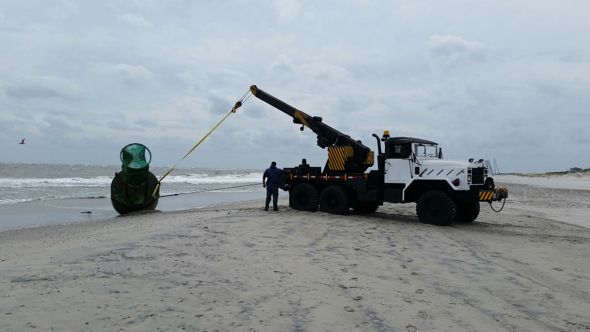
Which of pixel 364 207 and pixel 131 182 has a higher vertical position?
pixel 131 182

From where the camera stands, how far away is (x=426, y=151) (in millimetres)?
13789

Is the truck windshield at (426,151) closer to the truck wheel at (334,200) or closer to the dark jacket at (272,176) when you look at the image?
the truck wheel at (334,200)

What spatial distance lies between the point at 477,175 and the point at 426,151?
161 cm

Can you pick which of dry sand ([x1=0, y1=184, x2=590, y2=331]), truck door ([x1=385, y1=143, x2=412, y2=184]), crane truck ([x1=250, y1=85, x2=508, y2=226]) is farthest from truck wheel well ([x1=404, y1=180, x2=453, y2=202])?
dry sand ([x1=0, y1=184, x2=590, y2=331])

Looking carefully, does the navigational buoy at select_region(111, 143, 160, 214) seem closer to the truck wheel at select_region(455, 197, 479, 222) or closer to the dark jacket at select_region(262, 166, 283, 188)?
the dark jacket at select_region(262, 166, 283, 188)

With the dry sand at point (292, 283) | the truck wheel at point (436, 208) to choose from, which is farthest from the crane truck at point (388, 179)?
the dry sand at point (292, 283)

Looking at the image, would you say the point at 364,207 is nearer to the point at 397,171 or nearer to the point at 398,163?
the point at 397,171

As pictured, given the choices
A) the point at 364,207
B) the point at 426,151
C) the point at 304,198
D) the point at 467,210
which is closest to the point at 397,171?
the point at 426,151

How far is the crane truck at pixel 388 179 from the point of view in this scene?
1275cm

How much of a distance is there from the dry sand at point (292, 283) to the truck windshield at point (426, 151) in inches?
149

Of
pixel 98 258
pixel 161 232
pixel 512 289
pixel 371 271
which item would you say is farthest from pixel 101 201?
pixel 512 289

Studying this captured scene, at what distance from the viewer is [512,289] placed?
6.14 meters

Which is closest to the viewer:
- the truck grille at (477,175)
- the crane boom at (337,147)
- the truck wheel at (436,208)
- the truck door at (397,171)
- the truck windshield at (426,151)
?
the truck wheel at (436,208)

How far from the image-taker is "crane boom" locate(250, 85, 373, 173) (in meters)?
14.9
